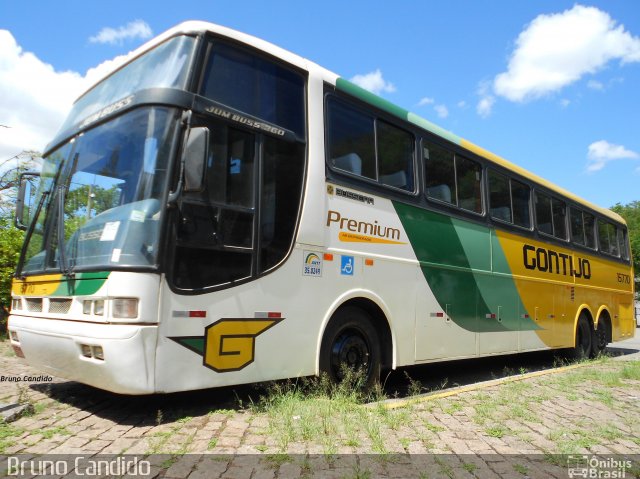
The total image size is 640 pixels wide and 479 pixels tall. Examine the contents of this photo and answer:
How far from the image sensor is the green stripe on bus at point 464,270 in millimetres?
6422

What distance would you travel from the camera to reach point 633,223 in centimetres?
4444

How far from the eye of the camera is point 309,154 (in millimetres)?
5055

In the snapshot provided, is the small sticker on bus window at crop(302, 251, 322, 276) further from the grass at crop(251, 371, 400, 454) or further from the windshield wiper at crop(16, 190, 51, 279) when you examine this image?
the windshield wiper at crop(16, 190, 51, 279)

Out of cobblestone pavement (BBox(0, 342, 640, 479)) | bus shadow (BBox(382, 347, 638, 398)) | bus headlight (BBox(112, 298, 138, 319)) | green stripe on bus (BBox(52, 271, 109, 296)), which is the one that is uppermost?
green stripe on bus (BBox(52, 271, 109, 296))

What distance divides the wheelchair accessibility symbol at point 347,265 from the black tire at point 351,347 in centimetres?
40

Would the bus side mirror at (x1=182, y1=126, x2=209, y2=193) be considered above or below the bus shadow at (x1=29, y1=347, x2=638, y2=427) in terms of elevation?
above

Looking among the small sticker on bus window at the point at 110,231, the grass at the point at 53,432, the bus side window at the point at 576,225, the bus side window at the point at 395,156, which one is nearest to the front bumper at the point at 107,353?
the grass at the point at 53,432

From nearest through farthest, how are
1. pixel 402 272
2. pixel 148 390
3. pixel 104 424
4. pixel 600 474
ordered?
pixel 600 474
pixel 148 390
pixel 104 424
pixel 402 272

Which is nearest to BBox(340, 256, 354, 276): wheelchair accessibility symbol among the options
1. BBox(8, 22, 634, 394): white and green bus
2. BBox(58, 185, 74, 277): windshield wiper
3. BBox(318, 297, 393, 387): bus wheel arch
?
BBox(8, 22, 634, 394): white and green bus

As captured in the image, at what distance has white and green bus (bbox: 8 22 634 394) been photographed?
3885 millimetres

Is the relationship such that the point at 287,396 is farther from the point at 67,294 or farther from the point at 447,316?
the point at 447,316

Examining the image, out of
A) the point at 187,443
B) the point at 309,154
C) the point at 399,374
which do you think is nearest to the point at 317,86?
the point at 309,154

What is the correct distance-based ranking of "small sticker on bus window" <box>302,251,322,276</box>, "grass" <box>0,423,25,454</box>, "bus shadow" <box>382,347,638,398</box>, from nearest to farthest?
"grass" <box>0,423,25,454</box> → "small sticker on bus window" <box>302,251,322,276</box> → "bus shadow" <box>382,347,638,398</box>

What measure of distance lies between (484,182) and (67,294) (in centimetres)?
627
